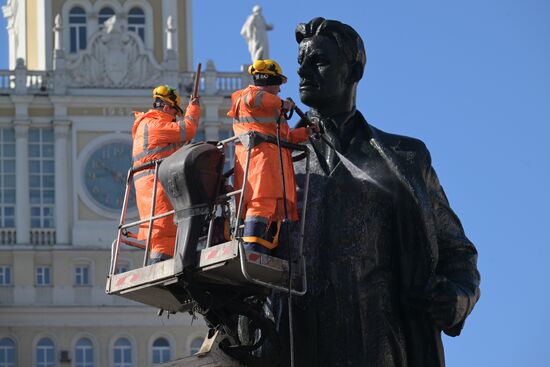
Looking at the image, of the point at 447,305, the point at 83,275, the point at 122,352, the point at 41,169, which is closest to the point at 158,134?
the point at 447,305

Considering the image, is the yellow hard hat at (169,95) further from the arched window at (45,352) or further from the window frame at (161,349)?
the arched window at (45,352)

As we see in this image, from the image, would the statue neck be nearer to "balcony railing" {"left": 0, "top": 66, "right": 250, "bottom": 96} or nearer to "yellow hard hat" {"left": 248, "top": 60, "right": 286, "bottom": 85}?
"yellow hard hat" {"left": 248, "top": 60, "right": 286, "bottom": 85}

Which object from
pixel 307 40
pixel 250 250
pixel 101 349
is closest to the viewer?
pixel 250 250

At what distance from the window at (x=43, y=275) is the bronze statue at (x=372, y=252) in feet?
174

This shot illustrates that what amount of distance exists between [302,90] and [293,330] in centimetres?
73

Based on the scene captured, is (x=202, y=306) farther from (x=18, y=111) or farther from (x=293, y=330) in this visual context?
(x=18, y=111)

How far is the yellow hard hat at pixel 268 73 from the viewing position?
7297 millimetres

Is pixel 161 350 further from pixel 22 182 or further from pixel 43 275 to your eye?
pixel 22 182

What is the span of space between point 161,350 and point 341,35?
51994 millimetres

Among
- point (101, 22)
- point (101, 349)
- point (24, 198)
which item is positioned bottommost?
point (101, 349)

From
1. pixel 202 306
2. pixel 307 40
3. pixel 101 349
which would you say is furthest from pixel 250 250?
pixel 101 349

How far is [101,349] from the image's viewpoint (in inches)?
2308

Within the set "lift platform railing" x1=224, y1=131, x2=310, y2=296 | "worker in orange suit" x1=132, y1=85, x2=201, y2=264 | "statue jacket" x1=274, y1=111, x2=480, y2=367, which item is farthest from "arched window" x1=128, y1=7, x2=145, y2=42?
"statue jacket" x1=274, y1=111, x2=480, y2=367

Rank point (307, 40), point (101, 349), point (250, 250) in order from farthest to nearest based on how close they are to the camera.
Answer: point (101, 349) < point (307, 40) < point (250, 250)
